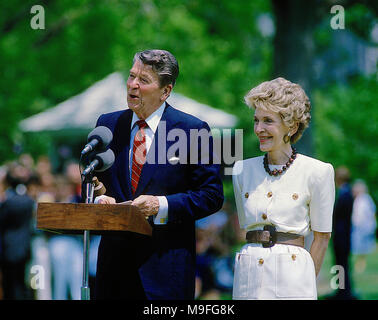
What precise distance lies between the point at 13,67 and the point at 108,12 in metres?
2.80

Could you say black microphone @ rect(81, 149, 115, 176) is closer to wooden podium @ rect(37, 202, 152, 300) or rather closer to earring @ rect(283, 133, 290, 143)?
wooden podium @ rect(37, 202, 152, 300)

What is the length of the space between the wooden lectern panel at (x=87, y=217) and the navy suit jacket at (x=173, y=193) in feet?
1.49

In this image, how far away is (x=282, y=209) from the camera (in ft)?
14.8

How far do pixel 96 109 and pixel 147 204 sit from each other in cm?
940

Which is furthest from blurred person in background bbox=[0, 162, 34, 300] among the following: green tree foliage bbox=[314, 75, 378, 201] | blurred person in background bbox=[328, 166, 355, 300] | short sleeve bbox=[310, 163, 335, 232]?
green tree foliage bbox=[314, 75, 378, 201]

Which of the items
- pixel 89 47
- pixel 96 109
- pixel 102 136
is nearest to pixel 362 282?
pixel 96 109

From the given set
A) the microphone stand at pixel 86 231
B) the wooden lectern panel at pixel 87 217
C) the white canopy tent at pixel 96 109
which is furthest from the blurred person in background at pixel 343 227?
the wooden lectern panel at pixel 87 217

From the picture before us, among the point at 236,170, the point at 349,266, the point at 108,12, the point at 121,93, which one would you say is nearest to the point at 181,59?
the point at 108,12

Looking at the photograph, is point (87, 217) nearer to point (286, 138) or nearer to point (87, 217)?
point (87, 217)

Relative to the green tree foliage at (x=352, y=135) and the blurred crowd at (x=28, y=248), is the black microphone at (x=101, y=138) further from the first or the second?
the green tree foliage at (x=352, y=135)

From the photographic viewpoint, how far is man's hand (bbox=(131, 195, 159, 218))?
4352mm

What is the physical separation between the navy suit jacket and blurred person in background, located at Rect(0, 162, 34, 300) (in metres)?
6.28
